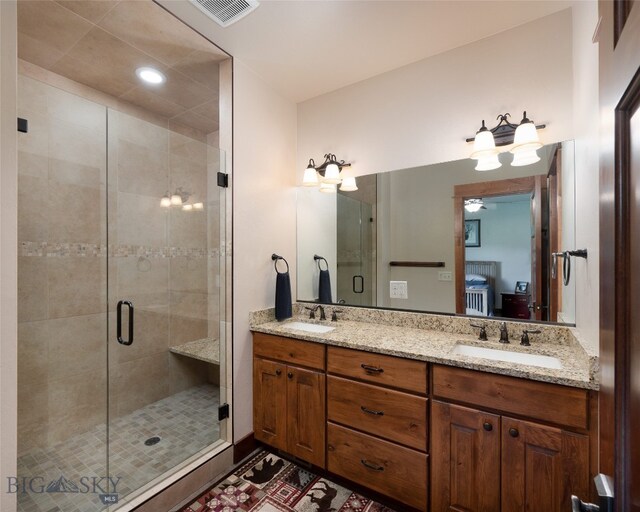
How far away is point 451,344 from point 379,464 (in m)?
0.76

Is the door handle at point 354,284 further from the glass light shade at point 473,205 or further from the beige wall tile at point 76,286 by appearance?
the beige wall tile at point 76,286

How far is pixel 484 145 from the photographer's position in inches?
70.9

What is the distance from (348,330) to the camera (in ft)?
6.72

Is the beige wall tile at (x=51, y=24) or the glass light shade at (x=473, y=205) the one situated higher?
the beige wall tile at (x=51, y=24)

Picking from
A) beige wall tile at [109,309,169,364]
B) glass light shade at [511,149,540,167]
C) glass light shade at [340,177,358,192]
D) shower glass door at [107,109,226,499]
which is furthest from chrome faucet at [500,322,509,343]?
beige wall tile at [109,309,169,364]

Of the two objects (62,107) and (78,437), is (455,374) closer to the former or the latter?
(78,437)

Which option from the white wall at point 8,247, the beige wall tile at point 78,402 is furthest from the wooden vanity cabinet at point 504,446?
the beige wall tile at point 78,402

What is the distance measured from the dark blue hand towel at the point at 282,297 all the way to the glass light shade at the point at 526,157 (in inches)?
67.5

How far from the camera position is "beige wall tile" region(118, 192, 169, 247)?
2.10 meters

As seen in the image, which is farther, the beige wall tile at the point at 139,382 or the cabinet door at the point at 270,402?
the beige wall tile at the point at 139,382

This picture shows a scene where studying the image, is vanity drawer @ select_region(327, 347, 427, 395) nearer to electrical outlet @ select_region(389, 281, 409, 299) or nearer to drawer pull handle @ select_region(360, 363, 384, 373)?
drawer pull handle @ select_region(360, 363, 384, 373)

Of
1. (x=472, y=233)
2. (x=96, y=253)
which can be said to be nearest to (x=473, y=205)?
(x=472, y=233)

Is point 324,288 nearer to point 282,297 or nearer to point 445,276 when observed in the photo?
point 282,297

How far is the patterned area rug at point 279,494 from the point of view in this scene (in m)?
1.66
